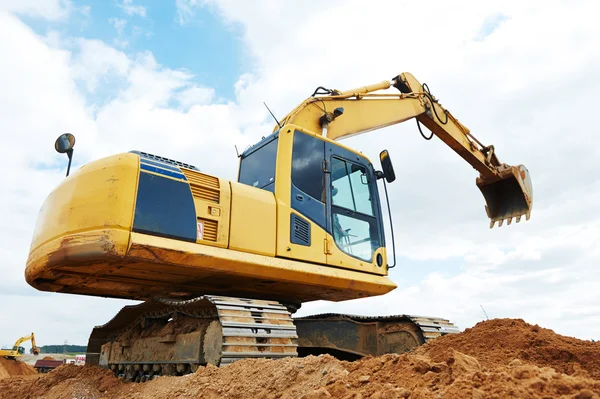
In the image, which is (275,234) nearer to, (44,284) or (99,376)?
(44,284)

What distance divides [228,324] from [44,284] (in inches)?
96.4

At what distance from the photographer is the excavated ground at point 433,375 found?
211 cm

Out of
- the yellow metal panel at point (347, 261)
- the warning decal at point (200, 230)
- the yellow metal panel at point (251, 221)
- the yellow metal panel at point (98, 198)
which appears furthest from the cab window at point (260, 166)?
the yellow metal panel at point (98, 198)

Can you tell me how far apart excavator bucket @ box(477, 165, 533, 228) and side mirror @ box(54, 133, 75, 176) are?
8220 millimetres

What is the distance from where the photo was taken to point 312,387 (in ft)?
9.46

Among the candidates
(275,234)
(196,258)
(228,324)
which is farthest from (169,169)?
(228,324)

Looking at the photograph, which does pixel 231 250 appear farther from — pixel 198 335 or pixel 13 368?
pixel 13 368

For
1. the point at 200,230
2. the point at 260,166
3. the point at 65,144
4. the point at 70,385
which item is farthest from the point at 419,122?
the point at 70,385

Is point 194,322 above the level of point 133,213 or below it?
below

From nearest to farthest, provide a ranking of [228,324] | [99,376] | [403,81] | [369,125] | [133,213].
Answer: [228,324], [133,213], [99,376], [369,125], [403,81]

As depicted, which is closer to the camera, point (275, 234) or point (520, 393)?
point (520, 393)

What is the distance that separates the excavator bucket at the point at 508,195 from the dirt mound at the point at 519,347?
6141 millimetres

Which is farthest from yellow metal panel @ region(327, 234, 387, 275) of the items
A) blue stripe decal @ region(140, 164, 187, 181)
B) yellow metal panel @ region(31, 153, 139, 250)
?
yellow metal panel @ region(31, 153, 139, 250)

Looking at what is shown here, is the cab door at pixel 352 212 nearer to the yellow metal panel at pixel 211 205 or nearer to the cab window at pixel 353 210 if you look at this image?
the cab window at pixel 353 210
